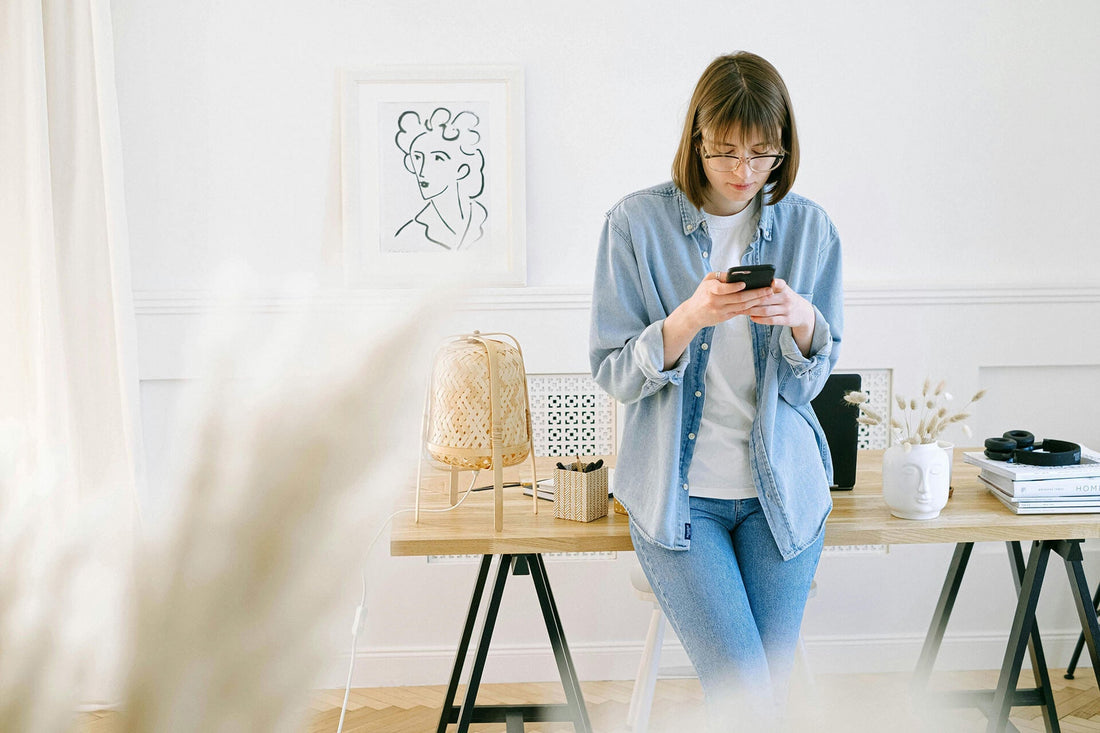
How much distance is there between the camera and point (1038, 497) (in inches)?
66.3

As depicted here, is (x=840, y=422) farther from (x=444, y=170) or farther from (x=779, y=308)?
(x=444, y=170)

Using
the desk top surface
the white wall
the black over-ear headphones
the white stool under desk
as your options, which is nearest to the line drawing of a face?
the white wall

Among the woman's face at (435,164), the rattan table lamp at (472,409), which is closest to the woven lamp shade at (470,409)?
the rattan table lamp at (472,409)

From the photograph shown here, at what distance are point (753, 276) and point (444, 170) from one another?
132cm

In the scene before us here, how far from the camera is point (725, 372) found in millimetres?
1501

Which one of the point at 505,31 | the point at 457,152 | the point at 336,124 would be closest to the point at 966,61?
the point at 505,31

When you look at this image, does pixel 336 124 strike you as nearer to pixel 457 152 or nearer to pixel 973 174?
pixel 457 152

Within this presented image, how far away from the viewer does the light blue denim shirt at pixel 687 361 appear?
→ 1.44 m

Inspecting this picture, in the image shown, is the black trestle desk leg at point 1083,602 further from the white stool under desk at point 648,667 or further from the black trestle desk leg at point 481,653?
the black trestle desk leg at point 481,653

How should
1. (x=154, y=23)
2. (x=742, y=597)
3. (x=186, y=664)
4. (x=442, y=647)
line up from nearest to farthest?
(x=186, y=664)
(x=742, y=597)
(x=154, y=23)
(x=442, y=647)

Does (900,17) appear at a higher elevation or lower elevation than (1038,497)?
higher

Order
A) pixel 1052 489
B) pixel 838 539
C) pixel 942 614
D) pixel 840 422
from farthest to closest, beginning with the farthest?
1. pixel 942 614
2. pixel 840 422
3. pixel 1052 489
4. pixel 838 539

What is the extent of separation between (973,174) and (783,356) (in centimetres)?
135

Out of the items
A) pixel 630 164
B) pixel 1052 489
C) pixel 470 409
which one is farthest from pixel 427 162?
pixel 1052 489
